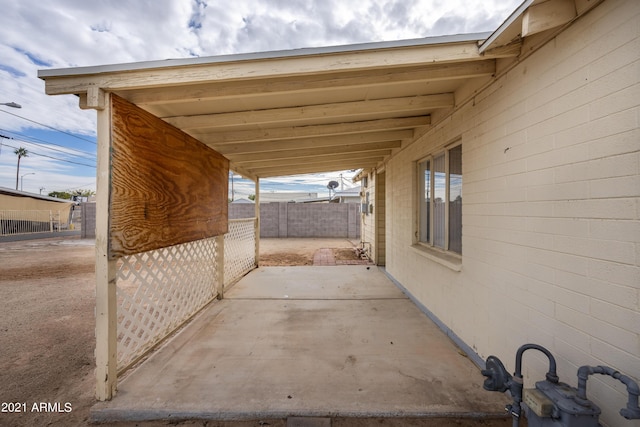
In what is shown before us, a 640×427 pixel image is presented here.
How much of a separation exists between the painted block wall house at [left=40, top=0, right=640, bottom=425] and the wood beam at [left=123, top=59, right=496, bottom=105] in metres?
0.01

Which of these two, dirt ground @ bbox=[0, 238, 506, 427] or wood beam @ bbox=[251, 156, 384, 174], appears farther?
wood beam @ bbox=[251, 156, 384, 174]

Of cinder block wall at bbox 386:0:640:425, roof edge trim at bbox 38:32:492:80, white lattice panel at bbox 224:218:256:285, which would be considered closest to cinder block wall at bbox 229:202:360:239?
white lattice panel at bbox 224:218:256:285

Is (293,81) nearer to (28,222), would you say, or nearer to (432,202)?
(432,202)

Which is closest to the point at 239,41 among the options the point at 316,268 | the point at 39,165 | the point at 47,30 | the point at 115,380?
the point at 47,30

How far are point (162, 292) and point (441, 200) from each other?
139 inches

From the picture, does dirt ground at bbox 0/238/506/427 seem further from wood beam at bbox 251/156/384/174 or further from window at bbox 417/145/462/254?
wood beam at bbox 251/156/384/174

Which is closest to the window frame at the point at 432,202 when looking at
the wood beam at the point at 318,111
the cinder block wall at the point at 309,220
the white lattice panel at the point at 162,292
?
the wood beam at the point at 318,111

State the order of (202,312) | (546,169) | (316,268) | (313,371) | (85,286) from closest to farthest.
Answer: (546,169) < (313,371) < (202,312) < (85,286) < (316,268)

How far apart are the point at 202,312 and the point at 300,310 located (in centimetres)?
140

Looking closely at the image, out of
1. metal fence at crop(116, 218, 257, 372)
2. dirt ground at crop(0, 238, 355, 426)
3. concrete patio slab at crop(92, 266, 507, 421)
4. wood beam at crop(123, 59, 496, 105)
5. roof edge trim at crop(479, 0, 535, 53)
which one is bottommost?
dirt ground at crop(0, 238, 355, 426)

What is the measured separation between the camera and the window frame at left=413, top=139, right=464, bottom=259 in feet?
10.6

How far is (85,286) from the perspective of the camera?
5168mm

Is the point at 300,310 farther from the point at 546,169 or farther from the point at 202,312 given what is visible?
the point at 546,169

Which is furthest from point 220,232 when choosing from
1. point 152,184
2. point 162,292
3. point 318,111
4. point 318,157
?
point 318,157
